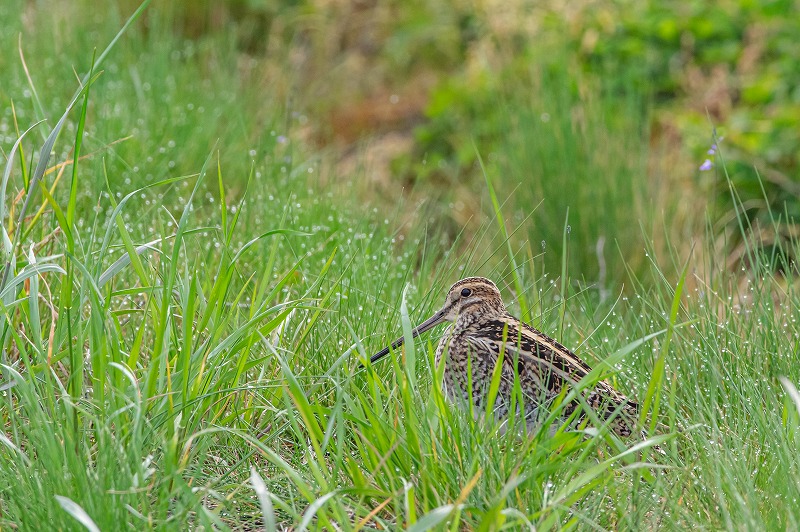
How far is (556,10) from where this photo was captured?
27.7ft

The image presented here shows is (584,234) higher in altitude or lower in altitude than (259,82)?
lower

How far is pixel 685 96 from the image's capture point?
7.94 meters

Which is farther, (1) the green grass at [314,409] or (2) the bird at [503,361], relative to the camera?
(2) the bird at [503,361]

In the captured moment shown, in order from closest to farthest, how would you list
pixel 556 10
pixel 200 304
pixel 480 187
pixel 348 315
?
1. pixel 200 304
2. pixel 348 315
3. pixel 480 187
4. pixel 556 10

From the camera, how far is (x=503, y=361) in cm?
329

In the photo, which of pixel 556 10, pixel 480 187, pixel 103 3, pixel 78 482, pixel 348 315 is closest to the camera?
pixel 78 482

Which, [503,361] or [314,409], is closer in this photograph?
[314,409]

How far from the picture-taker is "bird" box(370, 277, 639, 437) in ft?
10.4

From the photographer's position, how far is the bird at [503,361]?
318cm

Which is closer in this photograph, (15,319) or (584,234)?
(15,319)

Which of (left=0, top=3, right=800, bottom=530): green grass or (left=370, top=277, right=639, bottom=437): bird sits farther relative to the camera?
(left=370, top=277, right=639, bottom=437): bird

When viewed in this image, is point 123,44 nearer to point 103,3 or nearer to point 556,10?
point 103,3

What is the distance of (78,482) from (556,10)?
21.9ft

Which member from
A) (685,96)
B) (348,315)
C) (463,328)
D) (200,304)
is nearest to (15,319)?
(200,304)
